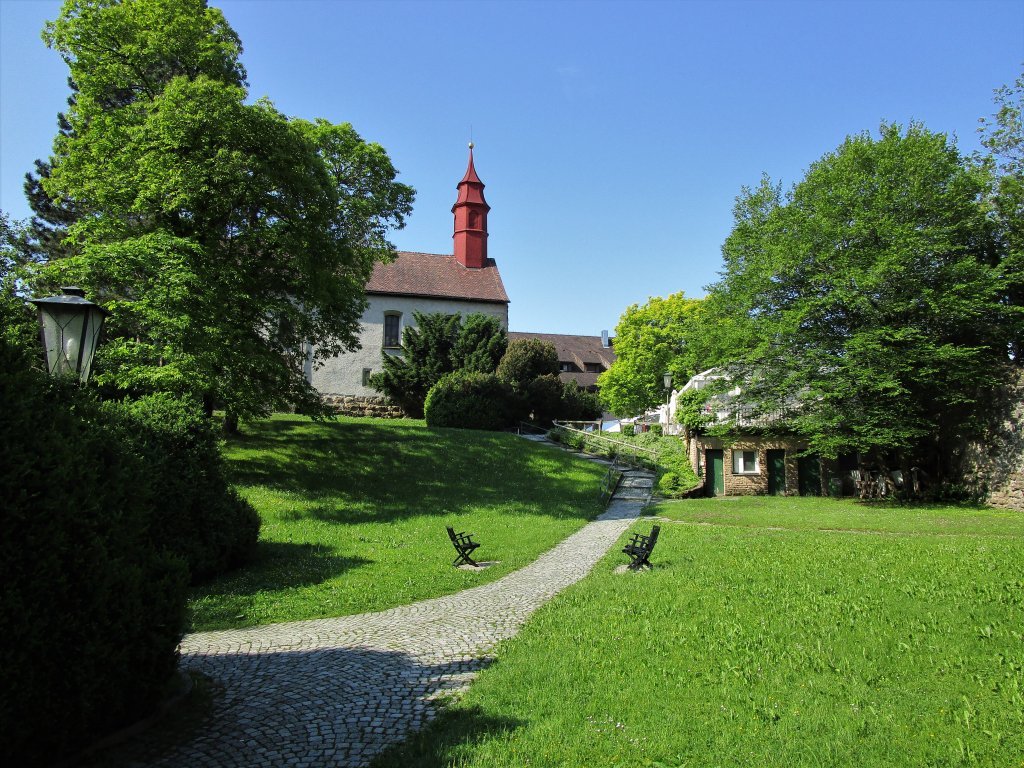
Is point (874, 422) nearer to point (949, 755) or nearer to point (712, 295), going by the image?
point (712, 295)

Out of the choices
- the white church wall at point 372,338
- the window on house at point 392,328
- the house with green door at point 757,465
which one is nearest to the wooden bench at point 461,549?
the house with green door at point 757,465

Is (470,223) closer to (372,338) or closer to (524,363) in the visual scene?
(372,338)

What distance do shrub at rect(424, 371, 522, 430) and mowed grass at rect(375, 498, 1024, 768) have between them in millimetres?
22788

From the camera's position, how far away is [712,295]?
2769cm

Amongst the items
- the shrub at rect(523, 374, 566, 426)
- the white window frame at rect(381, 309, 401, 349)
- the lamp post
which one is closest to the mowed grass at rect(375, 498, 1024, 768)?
the lamp post

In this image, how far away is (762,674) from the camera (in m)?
5.40

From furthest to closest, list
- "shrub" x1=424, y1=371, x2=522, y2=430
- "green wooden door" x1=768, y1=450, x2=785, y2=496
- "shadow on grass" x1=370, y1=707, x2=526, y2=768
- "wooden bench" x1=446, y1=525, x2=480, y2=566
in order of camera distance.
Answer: "shrub" x1=424, y1=371, x2=522, y2=430, "green wooden door" x1=768, y1=450, x2=785, y2=496, "wooden bench" x1=446, y1=525, x2=480, y2=566, "shadow on grass" x1=370, y1=707, x2=526, y2=768

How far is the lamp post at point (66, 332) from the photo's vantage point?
21.3 feet

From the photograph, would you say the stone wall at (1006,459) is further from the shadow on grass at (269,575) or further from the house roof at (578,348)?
the house roof at (578,348)

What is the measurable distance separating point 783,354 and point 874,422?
4.11 metres

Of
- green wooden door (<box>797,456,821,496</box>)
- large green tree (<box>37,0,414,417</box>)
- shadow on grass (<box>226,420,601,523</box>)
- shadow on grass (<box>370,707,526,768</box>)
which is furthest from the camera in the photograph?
green wooden door (<box>797,456,821,496</box>)

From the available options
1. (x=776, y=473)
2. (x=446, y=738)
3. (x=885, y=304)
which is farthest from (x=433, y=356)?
(x=446, y=738)

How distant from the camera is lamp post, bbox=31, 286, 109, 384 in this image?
21.3 ft

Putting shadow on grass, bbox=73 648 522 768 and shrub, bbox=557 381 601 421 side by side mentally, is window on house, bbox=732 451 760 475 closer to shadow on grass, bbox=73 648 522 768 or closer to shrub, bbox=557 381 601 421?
shrub, bbox=557 381 601 421
